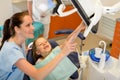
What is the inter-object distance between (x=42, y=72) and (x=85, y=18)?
514 mm

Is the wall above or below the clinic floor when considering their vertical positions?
above

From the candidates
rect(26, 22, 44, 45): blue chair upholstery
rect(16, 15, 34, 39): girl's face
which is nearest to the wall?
rect(26, 22, 44, 45): blue chair upholstery

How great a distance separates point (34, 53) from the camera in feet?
6.40

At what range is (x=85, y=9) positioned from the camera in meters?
1.07

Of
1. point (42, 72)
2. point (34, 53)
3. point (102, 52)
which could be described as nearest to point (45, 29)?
point (34, 53)

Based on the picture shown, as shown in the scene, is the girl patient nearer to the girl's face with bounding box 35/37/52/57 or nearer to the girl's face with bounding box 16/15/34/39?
the girl's face with bounding box 35/37/52/57

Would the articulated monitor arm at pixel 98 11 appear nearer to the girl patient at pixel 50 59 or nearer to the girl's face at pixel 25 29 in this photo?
the girl's face at pixel 25 29

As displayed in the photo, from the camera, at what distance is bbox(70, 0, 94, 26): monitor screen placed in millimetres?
1031

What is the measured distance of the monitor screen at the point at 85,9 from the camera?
40.6 inches

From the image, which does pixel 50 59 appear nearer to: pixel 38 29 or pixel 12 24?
pixel 12 24

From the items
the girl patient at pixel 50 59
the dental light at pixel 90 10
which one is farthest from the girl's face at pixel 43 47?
the dental light at pixel 90 10

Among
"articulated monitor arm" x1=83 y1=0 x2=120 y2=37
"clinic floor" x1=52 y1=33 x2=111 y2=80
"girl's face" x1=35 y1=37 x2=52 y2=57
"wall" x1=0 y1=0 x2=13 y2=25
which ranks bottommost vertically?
"clinic floor" x1=52 y1=33 x2=111 y2=80

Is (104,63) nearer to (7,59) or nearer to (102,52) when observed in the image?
(102,52)

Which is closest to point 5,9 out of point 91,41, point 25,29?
point 91,41
